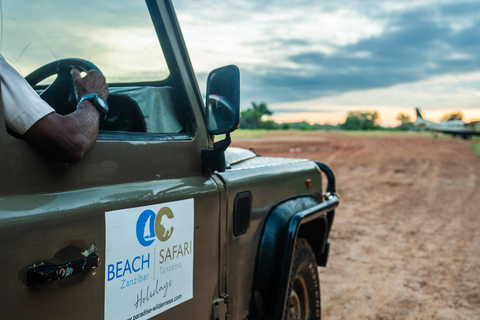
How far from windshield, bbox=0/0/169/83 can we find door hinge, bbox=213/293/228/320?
1.07 meters

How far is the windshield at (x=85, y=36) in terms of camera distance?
1.69 meters

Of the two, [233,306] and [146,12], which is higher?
[146,12]

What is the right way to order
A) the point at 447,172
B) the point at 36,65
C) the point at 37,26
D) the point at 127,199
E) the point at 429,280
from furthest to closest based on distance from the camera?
the point at 447,172
the point at 429,280
the point at 36,65
the point at 37,26
the point at 127,199

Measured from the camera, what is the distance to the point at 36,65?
1856mm

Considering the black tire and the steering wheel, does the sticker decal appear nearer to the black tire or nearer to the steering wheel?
the steering wheel

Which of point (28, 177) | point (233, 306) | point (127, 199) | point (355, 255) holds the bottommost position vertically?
point (355, 255)

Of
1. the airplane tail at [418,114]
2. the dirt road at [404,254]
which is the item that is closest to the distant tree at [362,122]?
the airplane tail at [418,114]

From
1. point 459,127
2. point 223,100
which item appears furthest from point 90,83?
point 459,127

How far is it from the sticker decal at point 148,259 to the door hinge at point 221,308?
0.23 m

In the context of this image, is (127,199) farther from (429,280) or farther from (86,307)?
(429,280)

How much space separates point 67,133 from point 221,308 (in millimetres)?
1162

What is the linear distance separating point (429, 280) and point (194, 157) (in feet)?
13.2

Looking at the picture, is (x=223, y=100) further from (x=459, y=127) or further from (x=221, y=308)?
(x=459, y=127)

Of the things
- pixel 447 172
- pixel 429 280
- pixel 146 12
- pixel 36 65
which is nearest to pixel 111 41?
pixel 146 12
